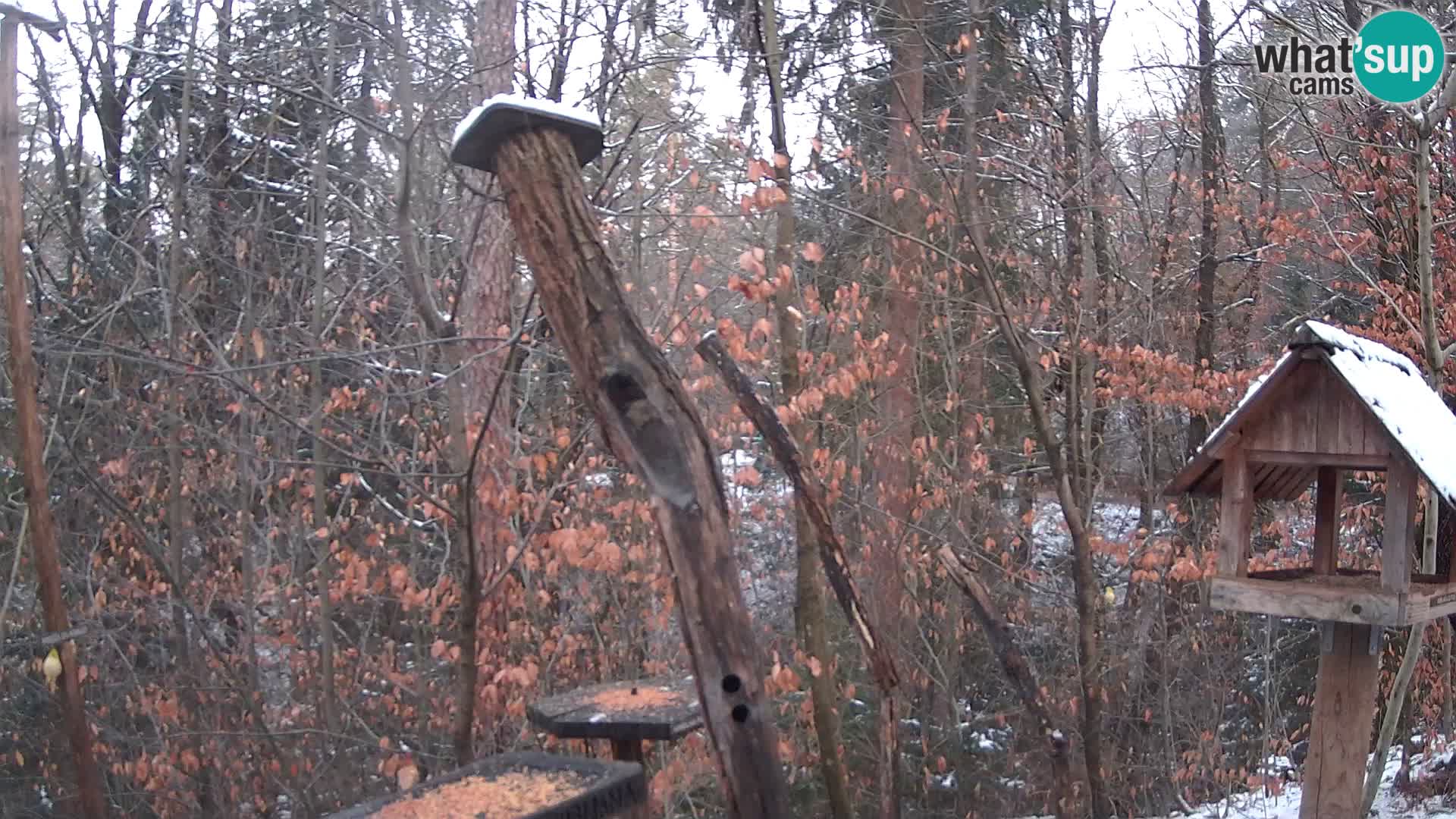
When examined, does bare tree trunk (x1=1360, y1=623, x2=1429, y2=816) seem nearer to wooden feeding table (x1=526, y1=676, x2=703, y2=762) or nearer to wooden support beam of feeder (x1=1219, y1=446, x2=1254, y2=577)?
wooden support beam of feeder (x1=1219, y1=446, x2=1254, y2=577)

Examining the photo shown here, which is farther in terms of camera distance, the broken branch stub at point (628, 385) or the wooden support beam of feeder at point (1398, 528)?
the wooden support beam of feeder at point (1398, 528)

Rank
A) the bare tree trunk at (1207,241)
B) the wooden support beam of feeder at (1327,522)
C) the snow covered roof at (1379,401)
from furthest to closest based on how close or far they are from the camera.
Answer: the bare tree trunk at (1207,241) → the wooden support beam of feeder at (1327,522) → the snow covered roof at (1379,401)

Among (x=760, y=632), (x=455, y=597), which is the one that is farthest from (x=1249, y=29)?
(x=455, y=597)

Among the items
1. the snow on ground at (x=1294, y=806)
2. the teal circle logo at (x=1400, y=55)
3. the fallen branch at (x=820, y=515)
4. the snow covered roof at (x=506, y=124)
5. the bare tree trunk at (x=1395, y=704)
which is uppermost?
the teal circle logo at (x=1400, y=55)

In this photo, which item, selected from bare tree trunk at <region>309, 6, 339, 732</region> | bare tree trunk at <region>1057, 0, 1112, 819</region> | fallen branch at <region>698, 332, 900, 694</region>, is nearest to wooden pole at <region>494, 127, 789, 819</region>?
fallen branch at <region>698, 332, 900, 694</region>

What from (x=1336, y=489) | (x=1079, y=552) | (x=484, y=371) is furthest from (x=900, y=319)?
(x=1336, y=489)

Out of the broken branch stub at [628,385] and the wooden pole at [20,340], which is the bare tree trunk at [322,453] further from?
the broken branch stub at [628,385]

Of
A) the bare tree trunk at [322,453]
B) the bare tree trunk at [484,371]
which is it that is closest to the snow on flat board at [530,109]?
the bare tree trunk at [484,371]

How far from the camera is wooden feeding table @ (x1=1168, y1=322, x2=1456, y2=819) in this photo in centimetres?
376

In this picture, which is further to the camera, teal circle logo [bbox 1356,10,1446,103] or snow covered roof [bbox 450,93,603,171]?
teal circle logo [bbox 1356,10,1446,103]

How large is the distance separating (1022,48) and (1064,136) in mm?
2610

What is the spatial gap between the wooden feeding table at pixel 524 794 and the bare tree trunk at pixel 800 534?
300cm

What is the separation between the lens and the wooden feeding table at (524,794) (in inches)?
135

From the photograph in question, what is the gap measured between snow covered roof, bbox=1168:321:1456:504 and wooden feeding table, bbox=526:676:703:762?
216cm
